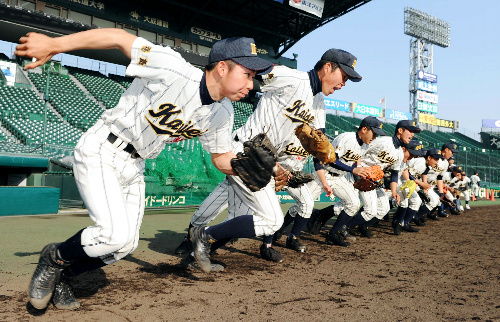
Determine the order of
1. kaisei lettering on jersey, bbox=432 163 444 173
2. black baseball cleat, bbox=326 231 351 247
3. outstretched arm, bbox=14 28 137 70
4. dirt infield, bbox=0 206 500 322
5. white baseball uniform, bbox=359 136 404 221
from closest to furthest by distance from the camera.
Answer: outstretched arm, bbox=14 28 137 70
dirt infield, bbox=0 206 500 322
black baseball cleat, bbox=326 231 351 247
white baseball uniform, bbox=359 136 404 221
kaisei lettering on jersey, bbox=432 163 444 173

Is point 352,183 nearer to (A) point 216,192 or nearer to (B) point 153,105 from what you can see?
(A) point 216,192

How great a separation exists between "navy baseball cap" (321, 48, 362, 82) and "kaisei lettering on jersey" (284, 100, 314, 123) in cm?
56

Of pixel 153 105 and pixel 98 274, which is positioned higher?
pixel 153 105

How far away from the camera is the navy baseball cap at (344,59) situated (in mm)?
3840

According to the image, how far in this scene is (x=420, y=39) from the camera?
4091 cm

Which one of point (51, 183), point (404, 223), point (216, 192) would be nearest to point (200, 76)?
point (216, 192)

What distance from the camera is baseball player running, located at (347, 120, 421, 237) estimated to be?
5.85m

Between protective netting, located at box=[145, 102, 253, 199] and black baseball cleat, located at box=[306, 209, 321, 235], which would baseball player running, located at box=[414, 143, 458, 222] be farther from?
protective netting, located at box=[145, 102, 253, 199]

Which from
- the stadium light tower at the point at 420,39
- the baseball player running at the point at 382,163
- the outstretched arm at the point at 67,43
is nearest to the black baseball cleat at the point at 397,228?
the baseball player running at the point at 382,163

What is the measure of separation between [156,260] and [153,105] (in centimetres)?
213

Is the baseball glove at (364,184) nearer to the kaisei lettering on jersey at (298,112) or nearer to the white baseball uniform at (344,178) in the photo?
the white baseball uniform at (344,178)

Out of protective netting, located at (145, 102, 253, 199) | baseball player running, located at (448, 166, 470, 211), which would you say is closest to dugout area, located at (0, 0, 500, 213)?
protective netting, located at (145, 102, 253, 199)

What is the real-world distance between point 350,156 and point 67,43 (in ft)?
14.4

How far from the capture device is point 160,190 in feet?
32.7
